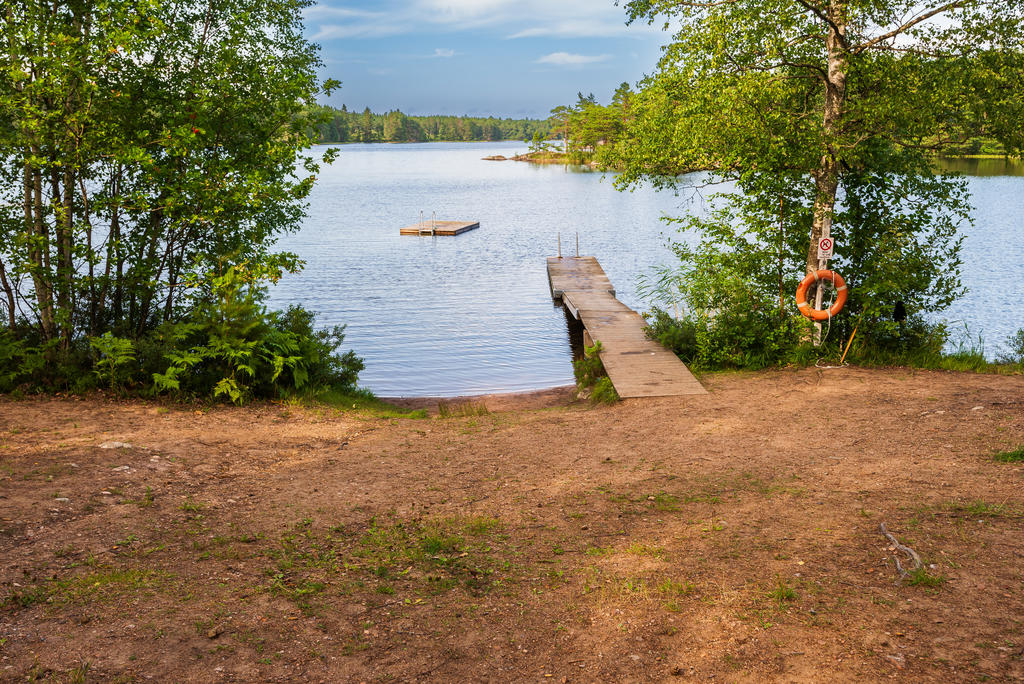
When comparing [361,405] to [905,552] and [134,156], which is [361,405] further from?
[905,552]

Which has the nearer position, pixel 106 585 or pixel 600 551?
pixel 106 585

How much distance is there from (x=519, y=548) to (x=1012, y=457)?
172 inches

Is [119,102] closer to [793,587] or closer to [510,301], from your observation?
[793,587]

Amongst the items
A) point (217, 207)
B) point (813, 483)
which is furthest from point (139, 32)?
point (813, 483)

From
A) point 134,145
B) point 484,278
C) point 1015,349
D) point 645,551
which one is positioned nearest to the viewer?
point 645,551

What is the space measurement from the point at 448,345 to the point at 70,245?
1043 centimetres

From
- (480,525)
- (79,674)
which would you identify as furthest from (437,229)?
(79,674)

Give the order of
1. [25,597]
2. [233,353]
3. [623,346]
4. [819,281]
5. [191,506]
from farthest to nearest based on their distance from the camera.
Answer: [623,346], [819,281], [233,353], [191,506], [25,597]

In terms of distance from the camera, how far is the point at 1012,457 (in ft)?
22.4

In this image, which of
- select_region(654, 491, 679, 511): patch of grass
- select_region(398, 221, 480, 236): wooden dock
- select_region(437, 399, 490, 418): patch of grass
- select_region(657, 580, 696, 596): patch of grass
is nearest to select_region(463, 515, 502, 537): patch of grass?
select_region(654, 491, 679, 511): patch of grass

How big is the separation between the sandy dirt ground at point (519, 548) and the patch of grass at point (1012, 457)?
105 mm

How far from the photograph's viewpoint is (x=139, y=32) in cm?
941

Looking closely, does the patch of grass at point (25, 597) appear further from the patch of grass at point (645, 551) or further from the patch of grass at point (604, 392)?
the patch of grass at point (604, 392)

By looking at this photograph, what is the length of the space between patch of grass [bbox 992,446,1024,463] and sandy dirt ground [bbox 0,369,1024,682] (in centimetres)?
10
